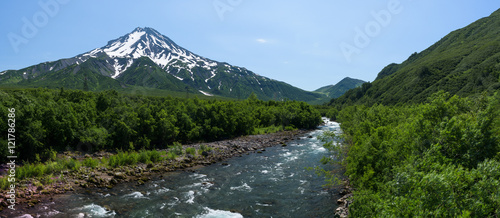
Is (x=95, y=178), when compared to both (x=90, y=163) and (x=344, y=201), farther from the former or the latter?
(x=344, y=201)

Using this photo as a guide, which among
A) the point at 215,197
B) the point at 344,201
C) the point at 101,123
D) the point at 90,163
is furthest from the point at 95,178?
the point at 344,201

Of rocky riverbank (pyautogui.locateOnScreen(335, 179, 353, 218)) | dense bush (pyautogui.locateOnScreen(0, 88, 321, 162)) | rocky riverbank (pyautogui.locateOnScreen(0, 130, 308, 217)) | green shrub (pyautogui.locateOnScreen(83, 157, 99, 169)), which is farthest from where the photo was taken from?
green shrub (pyautogui.locateOnScreen(83, 157, 99, 169))

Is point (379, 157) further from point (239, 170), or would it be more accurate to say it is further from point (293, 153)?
point (293, 153)

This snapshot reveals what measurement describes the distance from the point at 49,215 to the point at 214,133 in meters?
39.6

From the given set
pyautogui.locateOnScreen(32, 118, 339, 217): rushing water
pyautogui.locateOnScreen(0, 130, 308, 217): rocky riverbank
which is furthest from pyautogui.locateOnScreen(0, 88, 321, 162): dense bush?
pyautogui.locateOnScreen(32, 118, 339, 217): rushing water

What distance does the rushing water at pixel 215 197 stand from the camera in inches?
792

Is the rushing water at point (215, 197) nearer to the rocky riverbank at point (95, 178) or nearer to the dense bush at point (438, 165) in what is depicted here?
the rocky riverbank at point (95, 178)

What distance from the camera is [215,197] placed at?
2408 centimetres

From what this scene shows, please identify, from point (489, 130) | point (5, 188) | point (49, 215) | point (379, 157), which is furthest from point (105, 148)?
point (489, 130)

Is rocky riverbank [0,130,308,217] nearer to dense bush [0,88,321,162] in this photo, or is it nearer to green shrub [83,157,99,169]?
green shrub [83,157,99,169]

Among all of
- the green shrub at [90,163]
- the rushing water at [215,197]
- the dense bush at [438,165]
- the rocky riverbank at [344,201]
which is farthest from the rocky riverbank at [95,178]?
the dense bush at [438,165]

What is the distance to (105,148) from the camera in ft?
126

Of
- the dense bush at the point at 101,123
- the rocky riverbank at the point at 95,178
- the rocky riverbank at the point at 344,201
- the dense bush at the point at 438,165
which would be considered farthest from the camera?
the dense bush at the point at 101,123

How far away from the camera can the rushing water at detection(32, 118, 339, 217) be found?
66.0ft
